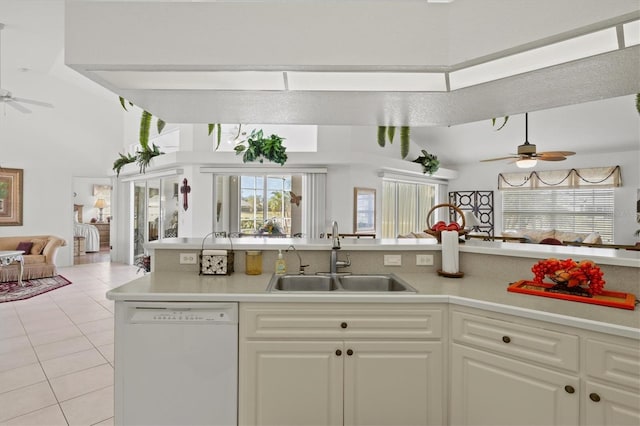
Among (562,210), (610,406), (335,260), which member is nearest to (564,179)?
(562,210)

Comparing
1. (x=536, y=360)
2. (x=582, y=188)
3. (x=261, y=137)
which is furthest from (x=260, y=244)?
(x=582, y=188)

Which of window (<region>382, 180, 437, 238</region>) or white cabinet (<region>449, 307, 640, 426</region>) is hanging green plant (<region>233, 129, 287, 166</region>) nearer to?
window (<region>382, 180, 437, 238</region>)

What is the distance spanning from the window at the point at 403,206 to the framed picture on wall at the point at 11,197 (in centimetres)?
784

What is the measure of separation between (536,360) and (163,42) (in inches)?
95.5

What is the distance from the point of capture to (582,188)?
7.13 m

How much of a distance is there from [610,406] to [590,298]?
1.71 feet

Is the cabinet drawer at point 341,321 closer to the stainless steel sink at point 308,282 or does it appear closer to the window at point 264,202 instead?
the stainless steel sink at point 308,282

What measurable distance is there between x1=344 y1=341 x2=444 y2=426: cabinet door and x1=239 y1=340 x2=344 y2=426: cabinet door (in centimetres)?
A: 7

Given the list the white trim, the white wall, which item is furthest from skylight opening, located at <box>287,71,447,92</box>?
the white wall

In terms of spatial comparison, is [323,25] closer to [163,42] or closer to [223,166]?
[163,42]

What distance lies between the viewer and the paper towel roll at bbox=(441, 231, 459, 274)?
2.30 meters

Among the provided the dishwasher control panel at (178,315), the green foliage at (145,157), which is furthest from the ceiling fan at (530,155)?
the green foliage at (145,157)

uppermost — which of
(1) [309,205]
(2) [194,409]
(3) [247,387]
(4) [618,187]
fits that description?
(4) [618,187]

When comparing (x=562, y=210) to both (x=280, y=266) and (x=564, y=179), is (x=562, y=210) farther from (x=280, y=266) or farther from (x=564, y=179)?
(x=280, y=266)
